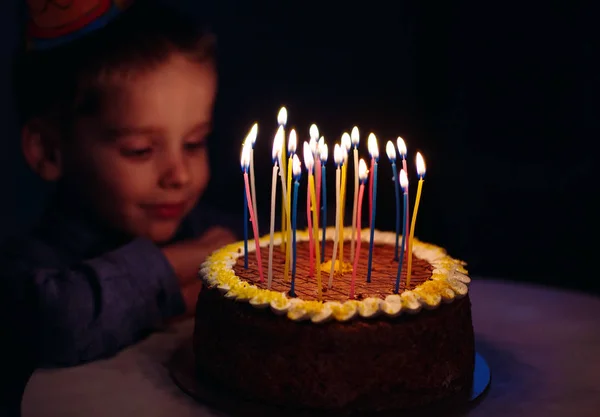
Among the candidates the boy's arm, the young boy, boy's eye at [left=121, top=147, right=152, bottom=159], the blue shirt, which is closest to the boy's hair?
the young boy

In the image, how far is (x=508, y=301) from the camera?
8.66 ft

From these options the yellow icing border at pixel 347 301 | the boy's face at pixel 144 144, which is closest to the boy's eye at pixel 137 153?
the boy's face at pixel 144 144

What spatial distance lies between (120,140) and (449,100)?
1522mm

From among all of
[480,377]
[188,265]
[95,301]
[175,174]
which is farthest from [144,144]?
[480,377]

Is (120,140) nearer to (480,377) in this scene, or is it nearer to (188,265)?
(188,265)

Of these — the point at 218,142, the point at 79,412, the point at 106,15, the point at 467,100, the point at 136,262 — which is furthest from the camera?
the point at 467,100

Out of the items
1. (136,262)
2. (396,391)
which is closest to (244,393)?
(396,391)

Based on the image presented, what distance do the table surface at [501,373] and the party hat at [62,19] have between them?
1177 mm

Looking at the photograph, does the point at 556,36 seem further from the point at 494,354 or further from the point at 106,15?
the point at 106,15

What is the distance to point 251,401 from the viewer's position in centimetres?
191

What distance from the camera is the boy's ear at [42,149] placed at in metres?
2.71

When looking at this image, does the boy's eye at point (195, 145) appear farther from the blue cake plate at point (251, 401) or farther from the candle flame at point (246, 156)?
the blue cake plate at point (251, 401)

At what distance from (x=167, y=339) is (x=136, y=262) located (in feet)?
0.97

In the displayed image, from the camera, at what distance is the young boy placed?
2.60 metres
